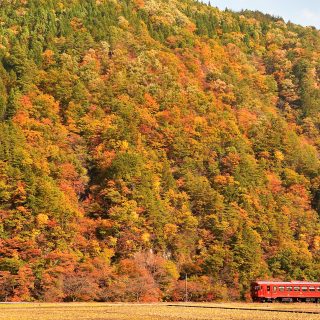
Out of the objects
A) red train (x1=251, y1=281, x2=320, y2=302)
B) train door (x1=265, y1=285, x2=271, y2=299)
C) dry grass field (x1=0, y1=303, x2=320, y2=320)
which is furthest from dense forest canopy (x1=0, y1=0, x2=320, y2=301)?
dry grass field (x1=0, y1=303, x2=320, y2=320)

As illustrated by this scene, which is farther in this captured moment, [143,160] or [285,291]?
[143,160]

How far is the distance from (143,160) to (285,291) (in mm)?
36830

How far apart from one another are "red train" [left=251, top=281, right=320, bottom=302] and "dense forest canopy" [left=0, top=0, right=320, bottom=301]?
24.5ft

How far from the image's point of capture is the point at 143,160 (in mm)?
111250

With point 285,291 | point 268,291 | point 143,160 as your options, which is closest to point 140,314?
point 268,291

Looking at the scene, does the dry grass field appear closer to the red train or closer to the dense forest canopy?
the red train

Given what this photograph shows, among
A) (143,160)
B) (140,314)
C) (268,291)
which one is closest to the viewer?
(140,314)

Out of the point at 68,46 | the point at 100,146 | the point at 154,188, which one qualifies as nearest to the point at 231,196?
the point at 154,188

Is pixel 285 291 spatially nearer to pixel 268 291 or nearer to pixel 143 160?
pixel 268 291

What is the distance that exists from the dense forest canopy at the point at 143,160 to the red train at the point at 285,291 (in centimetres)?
746

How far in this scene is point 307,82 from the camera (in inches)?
6486

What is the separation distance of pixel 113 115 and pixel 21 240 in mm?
39109

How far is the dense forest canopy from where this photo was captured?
297ft

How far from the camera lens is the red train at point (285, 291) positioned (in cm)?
8375
